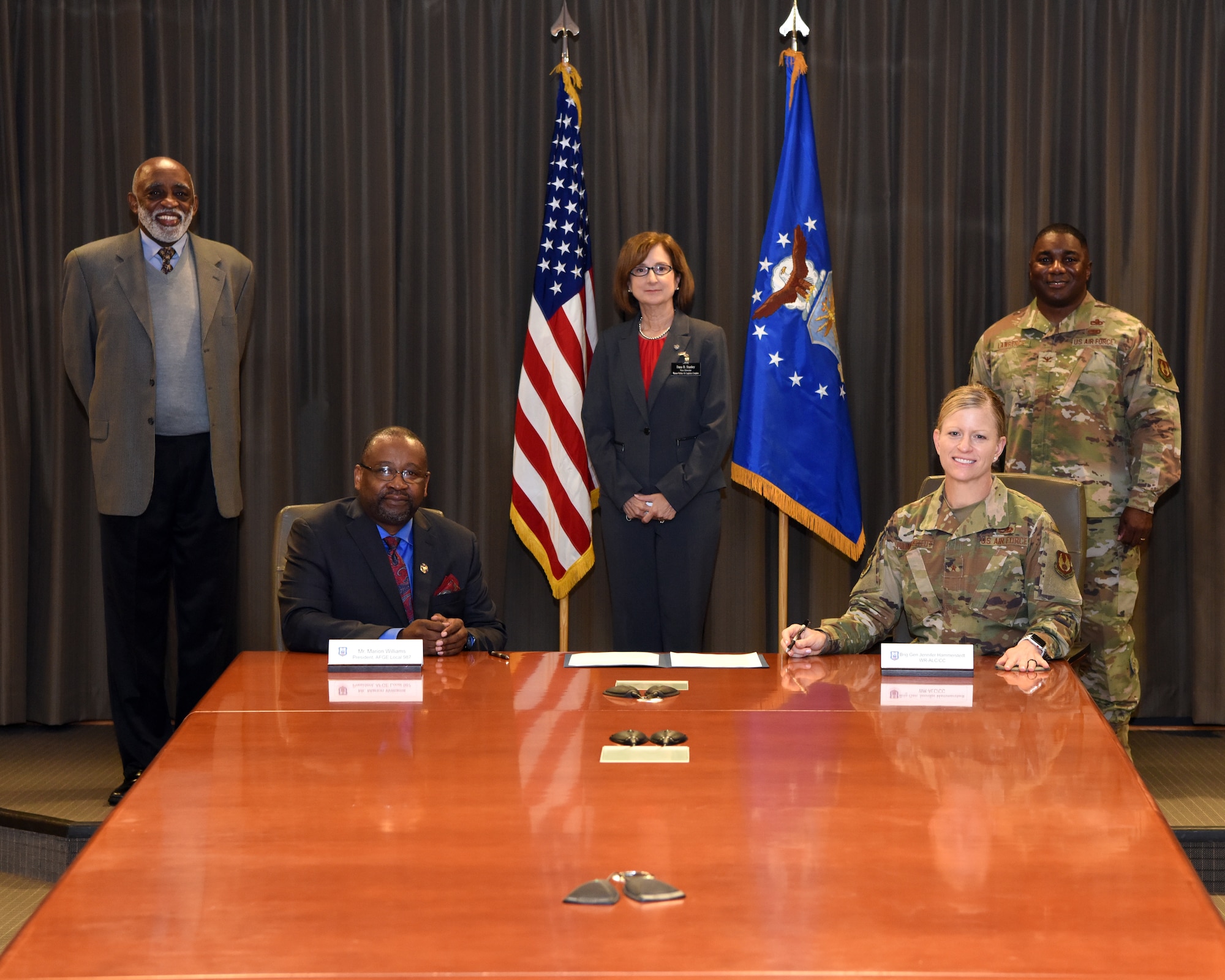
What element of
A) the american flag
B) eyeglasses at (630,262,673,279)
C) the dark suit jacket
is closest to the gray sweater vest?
the dark suit jacket

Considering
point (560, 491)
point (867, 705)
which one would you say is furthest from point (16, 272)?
point (867, 705)

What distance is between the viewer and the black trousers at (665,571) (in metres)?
4.27

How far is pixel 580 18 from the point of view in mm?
4980

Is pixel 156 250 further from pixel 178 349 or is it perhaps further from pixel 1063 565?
pixel 1063 565

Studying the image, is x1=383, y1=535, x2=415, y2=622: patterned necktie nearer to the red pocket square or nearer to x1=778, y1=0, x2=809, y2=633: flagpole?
the red pocket square

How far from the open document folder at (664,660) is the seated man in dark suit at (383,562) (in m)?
0.36

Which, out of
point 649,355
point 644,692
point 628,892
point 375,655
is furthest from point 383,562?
point 628,892

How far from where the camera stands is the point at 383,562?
3172mm

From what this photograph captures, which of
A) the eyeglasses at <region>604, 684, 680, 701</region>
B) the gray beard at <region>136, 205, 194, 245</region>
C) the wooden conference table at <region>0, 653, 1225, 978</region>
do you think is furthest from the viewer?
the gray beard at <region>136, 205, 194, 245</region>

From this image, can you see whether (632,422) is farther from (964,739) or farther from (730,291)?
(964,739)

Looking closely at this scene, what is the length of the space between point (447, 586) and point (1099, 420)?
2350 millimetres

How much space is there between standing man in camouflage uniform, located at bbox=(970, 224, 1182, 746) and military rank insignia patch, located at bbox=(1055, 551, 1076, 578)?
139cm

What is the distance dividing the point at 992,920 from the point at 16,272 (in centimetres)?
459

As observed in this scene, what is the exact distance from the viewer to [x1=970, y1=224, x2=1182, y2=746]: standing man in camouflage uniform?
4.21 meters
